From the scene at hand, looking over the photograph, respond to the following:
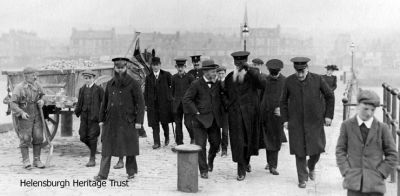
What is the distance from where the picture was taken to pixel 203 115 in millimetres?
7879

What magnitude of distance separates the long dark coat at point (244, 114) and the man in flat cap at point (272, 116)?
47 centimetres

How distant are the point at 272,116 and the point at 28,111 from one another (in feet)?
13.5

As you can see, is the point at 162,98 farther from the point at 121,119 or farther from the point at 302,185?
the point at 302,185

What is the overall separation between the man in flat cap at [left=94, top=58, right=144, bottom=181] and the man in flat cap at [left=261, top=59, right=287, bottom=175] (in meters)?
2.15

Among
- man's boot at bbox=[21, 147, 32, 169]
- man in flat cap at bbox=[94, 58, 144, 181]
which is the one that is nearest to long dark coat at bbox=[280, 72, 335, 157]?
man in flat cap at bbox=[94, 58, 144, 181]

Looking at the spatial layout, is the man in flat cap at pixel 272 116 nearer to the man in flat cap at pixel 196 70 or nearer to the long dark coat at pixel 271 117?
the long dark coat at pixel 271 117

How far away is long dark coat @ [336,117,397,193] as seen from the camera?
→ 4586 millimetres

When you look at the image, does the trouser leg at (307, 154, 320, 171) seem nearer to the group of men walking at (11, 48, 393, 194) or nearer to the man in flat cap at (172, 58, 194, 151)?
the group of men walking at (11, 48, 393, 194)

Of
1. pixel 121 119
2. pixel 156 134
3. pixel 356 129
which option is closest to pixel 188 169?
pixel 121 119

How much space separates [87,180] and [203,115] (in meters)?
1.99

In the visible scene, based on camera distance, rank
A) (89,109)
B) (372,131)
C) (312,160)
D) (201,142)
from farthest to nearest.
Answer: (89,109)
(201,142)
(312,160)
(372,131)

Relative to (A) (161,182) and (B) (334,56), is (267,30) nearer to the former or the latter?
(B) (334,56)

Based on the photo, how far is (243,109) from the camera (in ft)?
25.3

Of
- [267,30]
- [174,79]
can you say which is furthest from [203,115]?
[267,30]
